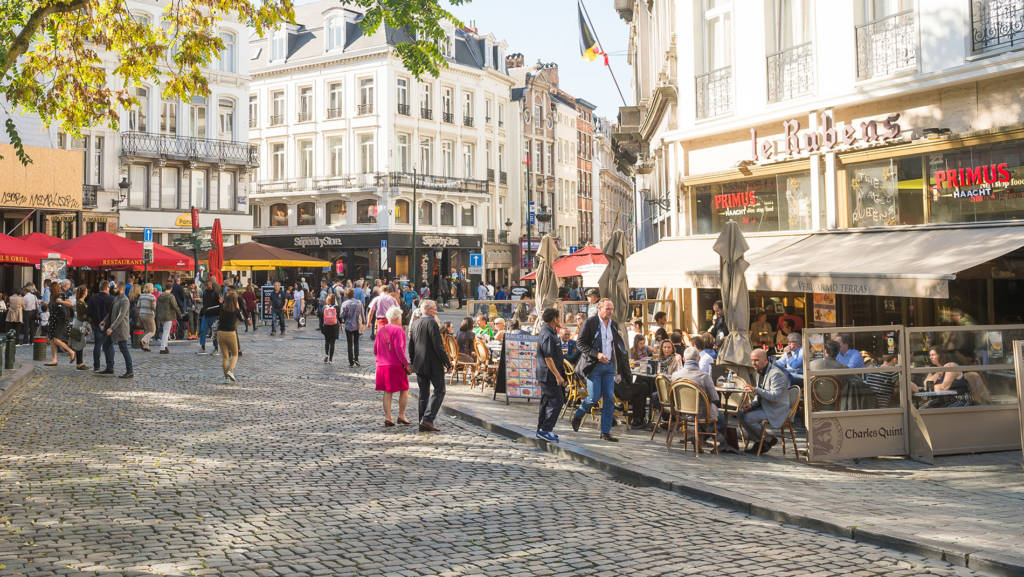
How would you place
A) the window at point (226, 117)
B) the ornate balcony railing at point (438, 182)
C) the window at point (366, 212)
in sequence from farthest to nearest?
the window at point (366, 212)
the ornate balcony railing at point (438, 182)
the window at point (226, 117)

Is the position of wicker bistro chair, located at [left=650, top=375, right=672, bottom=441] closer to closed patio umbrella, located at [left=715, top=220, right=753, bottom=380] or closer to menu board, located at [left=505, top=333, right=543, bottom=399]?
closed patio umbrella, located at [left=715, top=220, right=753, bottom=380]

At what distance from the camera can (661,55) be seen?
2395 cm

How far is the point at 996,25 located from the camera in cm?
1241

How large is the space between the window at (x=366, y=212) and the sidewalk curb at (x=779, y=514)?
4130cm

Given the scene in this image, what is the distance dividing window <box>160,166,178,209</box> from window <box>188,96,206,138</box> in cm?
220

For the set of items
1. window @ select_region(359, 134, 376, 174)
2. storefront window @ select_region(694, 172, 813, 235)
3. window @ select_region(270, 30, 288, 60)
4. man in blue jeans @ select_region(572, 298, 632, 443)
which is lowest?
man in blue jeans @ select_region(572, 298, 632, 443)

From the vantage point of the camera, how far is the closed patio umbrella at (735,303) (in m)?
11.0

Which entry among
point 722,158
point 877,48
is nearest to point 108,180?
point 722,158

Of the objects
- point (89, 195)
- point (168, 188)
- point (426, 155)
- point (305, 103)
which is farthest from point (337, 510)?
point (305, 103)

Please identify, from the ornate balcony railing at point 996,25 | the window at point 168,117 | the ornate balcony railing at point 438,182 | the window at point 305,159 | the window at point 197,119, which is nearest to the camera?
the ornate balcony railing at point 996,25

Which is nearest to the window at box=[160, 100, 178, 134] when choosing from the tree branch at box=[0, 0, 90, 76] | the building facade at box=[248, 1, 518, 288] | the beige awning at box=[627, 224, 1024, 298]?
the building facade at box=[248, 1, 518, 288]

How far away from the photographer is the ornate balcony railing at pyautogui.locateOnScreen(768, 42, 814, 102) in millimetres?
15609

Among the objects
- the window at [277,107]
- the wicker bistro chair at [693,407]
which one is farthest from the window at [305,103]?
the wicker bistro chair at [693,407]

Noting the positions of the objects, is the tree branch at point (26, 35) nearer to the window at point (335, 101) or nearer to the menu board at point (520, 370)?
the menu board at point (520, 370)
